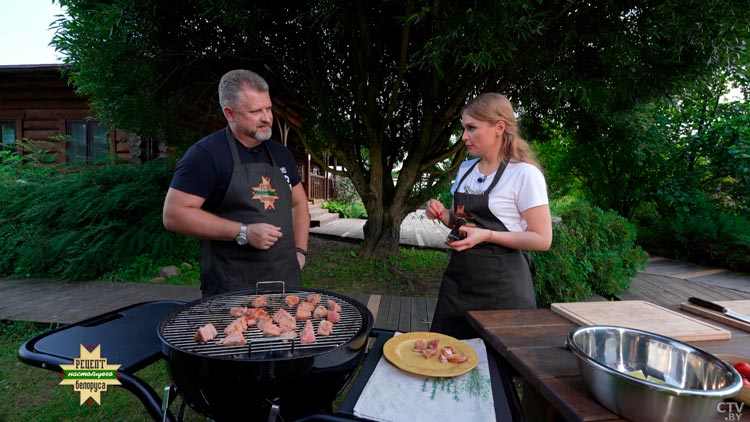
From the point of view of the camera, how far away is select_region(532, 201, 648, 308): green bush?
3.49 metres

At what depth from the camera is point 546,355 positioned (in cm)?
117

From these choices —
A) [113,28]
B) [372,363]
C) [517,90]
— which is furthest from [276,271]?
[517,90]

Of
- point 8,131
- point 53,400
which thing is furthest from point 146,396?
point 8,131

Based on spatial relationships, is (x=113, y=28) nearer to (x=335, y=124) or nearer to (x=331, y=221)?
(x=335, y=124)

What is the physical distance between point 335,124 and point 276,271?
3.85m

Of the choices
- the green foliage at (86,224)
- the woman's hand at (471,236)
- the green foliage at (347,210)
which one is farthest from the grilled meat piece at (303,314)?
the green foliage at (347,210)

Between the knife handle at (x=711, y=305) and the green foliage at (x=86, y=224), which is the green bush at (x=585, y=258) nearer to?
the knife handle at (x=711, y=305)

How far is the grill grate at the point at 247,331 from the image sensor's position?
113 centimetres

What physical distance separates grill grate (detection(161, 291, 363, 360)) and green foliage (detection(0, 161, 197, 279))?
15.8 feet

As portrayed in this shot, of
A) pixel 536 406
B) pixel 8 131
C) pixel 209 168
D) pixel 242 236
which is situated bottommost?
pixel 536 406

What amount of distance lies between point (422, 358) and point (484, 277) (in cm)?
78

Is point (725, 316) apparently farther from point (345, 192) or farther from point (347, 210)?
point (345, 192)

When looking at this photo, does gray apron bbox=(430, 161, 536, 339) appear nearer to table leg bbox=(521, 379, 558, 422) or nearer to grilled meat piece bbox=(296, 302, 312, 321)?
table leg bbox=(521, 379, 558, 422)

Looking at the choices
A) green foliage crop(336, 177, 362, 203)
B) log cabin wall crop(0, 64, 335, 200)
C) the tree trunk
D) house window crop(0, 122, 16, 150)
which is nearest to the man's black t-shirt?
the tree trunk
